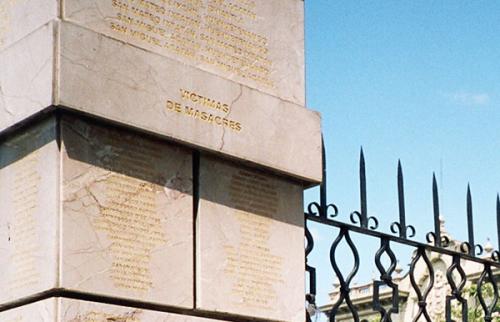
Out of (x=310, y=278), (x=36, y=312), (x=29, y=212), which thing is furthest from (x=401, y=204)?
(x=36, y=312)

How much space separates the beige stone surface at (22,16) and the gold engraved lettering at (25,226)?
2.22 ft

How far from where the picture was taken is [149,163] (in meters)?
5.83

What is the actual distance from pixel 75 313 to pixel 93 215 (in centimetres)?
50

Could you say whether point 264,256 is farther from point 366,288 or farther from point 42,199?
point 366,288

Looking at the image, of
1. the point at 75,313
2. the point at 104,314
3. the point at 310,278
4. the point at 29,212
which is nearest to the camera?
the point at 75,313

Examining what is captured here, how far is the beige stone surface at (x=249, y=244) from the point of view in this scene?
5.98 m

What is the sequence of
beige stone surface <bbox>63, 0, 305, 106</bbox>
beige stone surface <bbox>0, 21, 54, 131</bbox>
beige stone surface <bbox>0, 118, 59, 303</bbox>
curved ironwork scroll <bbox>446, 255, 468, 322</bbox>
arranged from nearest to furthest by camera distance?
1. beige stone surface <bbox>0, 118, 59, 303</bbox>
2. beige stone surface <bbox>0, 21, 54, 131</bbox>
3. beige stone surface <bbox>63, 0, 305, 106</bbox>
4. curved ironwork scroll <bbox>446, 255, 468, 322</bbox>

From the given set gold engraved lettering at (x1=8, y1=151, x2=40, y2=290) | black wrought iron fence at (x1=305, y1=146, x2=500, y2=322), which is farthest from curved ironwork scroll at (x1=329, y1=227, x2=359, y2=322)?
gold engraved lettering at (x1=8, y1=151, x2=40, y2=290)

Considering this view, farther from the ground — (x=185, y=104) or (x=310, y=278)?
(x=185, y=104)

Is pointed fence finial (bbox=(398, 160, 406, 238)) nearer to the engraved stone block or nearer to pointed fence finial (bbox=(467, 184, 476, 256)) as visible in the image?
pointed fence finial (bbox=(467, 184, 476, 256))

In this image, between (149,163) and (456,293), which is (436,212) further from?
(149,163)

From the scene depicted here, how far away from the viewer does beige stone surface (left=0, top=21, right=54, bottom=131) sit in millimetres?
5469

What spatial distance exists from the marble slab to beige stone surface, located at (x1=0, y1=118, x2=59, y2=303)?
0.08m

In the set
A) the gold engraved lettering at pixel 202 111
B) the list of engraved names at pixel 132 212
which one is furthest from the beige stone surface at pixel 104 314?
the gold engraved lettering at pixel 202 111
